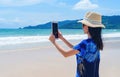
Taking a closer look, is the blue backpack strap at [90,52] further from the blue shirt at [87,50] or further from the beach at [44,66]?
the beach at [44,66]

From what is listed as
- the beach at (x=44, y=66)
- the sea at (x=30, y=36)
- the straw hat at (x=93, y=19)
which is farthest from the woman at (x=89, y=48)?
the sea at (x=30, y=36)

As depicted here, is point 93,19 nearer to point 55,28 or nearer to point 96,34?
point 96,34

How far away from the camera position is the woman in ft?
11.9

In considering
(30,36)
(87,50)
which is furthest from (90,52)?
(30,36)

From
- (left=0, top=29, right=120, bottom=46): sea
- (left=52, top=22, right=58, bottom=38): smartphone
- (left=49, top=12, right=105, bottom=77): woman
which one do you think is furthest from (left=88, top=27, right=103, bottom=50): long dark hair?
(left=0, top=29, right=120, bottom=46): sea

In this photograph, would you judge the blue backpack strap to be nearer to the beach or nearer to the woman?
the woman

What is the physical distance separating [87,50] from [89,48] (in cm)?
3

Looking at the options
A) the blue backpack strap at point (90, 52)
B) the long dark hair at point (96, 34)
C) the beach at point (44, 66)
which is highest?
the long dark hair at point (96, 34)

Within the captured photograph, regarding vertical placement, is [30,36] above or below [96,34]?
below

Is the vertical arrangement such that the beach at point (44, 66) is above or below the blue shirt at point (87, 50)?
below

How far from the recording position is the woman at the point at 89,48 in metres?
3.63

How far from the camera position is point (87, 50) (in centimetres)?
364

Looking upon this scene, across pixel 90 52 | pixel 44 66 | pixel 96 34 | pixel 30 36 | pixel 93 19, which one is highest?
pixel 93 19

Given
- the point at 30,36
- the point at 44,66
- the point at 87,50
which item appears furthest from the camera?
the point at 30,36
